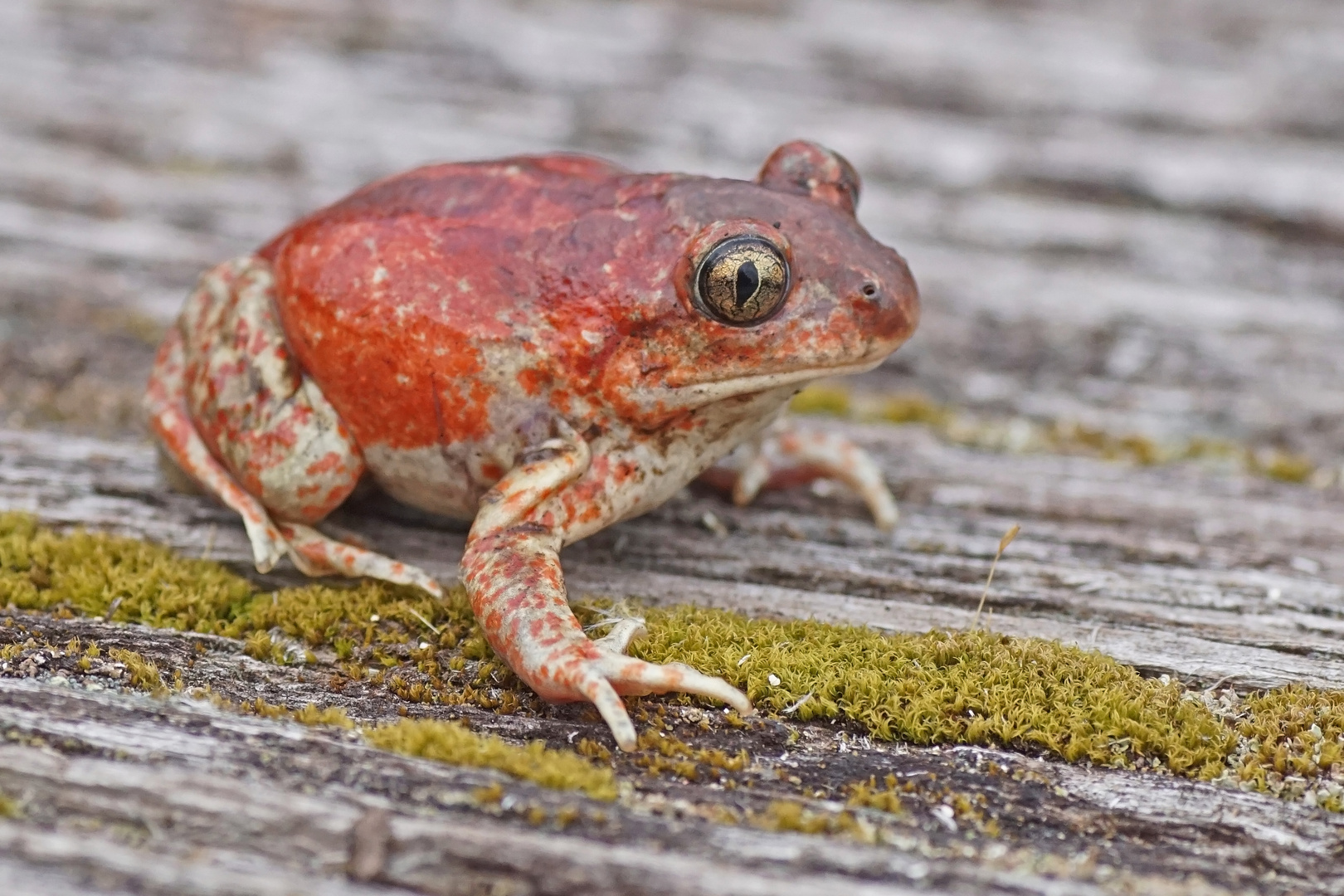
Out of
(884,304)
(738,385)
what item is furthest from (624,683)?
(884,304)

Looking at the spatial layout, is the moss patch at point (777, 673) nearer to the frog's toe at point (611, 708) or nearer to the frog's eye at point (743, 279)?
the frog's toe at point (611, 708)

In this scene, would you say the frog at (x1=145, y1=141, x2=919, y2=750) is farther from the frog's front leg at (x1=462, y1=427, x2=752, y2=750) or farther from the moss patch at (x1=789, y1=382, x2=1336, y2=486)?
the moss patch at (x1=789, y1=382, x2=1336, y2=486)

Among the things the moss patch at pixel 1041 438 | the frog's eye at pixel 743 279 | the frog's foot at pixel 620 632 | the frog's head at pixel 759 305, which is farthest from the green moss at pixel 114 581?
the moss patch at pixel 1041 438

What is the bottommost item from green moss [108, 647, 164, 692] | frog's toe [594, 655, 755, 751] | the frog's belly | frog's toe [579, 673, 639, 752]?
green moss [108, 647, 164, 692]

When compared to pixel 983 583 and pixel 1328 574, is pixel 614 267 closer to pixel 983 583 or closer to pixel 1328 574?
pixel 983 583

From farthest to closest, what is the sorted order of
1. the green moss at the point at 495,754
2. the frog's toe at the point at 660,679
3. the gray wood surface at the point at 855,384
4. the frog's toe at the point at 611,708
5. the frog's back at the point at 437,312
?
the frog's back at the point at 437,312
the frog's toe at the point at 660,679
the frog's toe at the point at 611,708
the green moss at the point at 495,754
the gray wood surface at the point at 855,384

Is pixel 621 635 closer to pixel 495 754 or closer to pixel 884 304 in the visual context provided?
pixel 495 754

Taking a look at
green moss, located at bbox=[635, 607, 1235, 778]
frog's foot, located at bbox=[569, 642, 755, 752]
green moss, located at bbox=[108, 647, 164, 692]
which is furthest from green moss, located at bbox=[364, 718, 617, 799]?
green moss, located at bbox=[108, 647, 164, 692]
